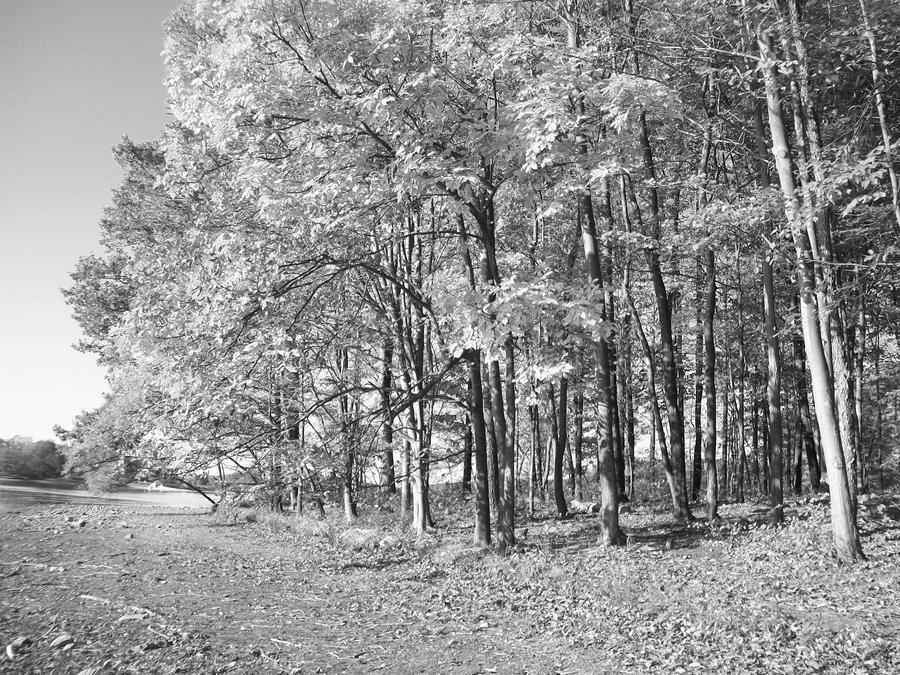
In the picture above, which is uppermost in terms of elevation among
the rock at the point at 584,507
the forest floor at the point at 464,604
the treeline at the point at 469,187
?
the treeline at the point at 469,187

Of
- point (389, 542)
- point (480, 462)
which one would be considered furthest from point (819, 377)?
point (389, 542)

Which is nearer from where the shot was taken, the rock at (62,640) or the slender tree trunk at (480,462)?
the rock at (62,640)

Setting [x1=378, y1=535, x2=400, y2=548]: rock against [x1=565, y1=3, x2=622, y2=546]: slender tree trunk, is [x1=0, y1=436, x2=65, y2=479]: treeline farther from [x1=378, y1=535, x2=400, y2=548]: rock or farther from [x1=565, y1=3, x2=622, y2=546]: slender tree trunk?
[x1=565, y1=3, x2=622, y2=546]: slender tree trunk

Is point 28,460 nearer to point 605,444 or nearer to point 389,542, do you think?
point 389,542

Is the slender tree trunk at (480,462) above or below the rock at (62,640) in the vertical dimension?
above

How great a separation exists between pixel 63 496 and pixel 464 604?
25270 mm

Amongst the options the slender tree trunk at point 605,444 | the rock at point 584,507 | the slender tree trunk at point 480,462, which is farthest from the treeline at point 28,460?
the slender tree trunk at point 605,444

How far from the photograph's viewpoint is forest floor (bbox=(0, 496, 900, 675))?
514cm

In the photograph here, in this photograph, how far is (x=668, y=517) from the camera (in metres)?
13.9

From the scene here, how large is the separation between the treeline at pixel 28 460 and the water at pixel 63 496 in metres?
1.13

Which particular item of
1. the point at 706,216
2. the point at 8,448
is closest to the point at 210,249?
the point at 706,216

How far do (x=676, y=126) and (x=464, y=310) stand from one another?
8.42m

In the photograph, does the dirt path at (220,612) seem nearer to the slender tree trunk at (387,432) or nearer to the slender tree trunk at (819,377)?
the slender tree trunk at (387,432)

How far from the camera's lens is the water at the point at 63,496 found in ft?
68.3
